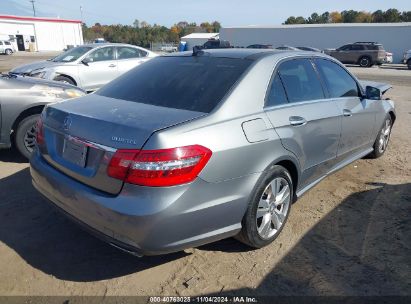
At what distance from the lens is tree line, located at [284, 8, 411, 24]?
6438 centimetres

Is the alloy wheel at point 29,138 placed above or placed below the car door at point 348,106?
below

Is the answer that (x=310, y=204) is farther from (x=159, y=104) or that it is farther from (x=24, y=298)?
(x=24, y=298)

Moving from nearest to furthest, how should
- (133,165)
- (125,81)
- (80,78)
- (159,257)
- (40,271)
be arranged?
(133,165)
(40,271)
(159,257)
(125,81)
(80,78)

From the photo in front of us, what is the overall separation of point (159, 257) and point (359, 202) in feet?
7.91

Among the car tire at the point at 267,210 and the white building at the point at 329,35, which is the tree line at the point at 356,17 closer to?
the white building at the point at 329,35

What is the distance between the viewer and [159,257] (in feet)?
10.2

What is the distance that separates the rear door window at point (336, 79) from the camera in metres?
4.07

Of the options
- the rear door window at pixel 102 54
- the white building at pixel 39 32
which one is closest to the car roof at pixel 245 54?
the rear door window at pixel 102 54

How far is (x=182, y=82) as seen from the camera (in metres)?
3.29

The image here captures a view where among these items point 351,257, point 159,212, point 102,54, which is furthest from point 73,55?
point 351,257

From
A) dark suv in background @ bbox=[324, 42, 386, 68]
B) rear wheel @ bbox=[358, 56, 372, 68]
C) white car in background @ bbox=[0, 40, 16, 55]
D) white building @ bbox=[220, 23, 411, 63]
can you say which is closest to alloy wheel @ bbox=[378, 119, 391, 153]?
dark suv in background @ bbox=[324, 42, 386, 68]

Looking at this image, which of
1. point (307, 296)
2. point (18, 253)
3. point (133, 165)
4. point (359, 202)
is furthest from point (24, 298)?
point (359, 202)

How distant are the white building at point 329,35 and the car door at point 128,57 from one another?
37.4 meters

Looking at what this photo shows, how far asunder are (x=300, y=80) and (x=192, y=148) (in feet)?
5.61
